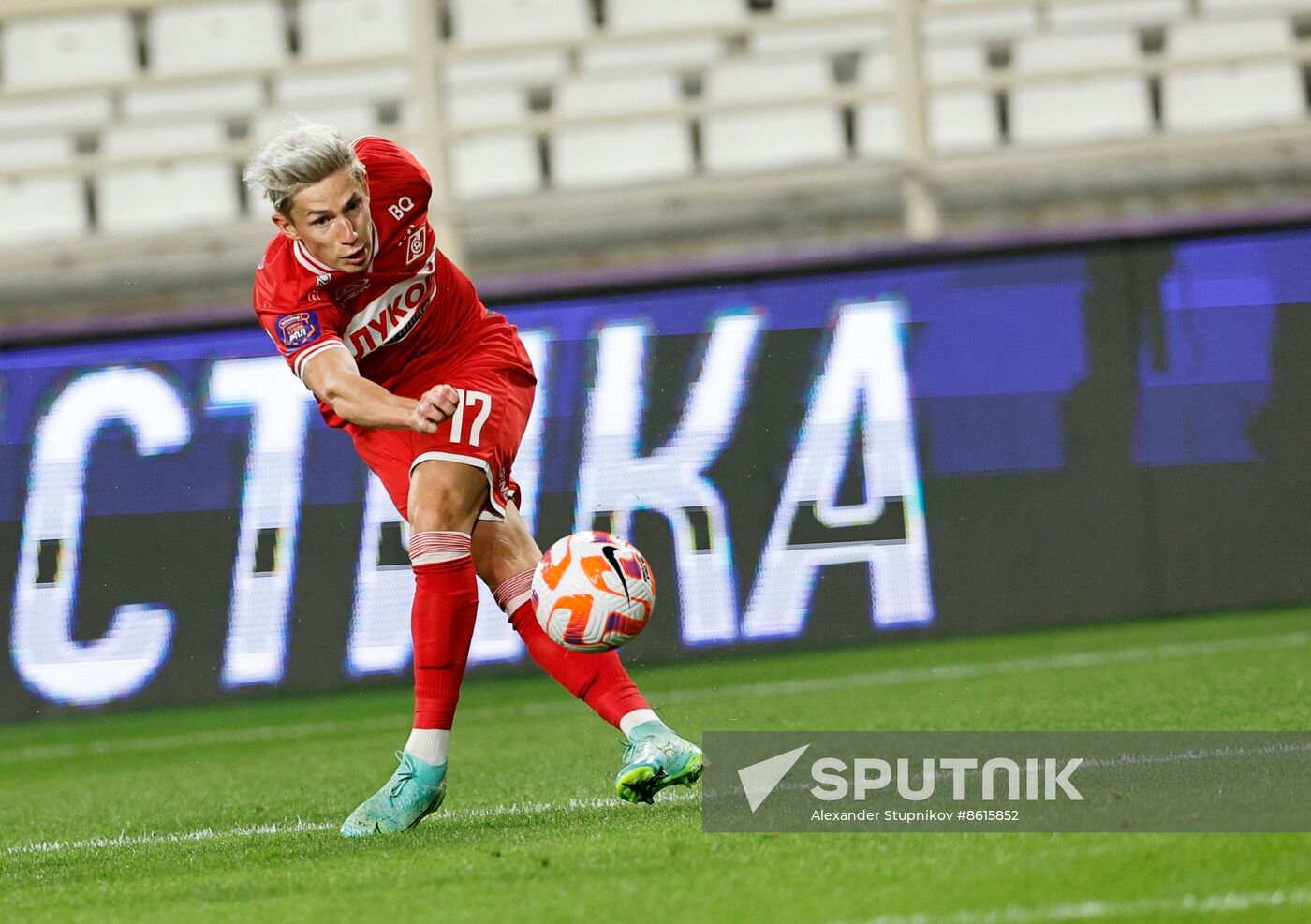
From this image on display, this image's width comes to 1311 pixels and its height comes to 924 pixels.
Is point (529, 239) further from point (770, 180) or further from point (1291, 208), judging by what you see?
point (1291, 208)

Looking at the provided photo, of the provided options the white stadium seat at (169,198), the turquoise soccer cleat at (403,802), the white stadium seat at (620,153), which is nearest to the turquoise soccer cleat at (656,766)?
the turquoise soccer cleat at (403,802)

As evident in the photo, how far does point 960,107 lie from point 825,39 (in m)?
0.97

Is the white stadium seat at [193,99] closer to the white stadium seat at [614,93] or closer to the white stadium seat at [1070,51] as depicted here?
the white stadium seat at [614,93]

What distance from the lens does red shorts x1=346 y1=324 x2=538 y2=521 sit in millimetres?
4051

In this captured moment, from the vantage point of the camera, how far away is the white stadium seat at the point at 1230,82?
10.5m

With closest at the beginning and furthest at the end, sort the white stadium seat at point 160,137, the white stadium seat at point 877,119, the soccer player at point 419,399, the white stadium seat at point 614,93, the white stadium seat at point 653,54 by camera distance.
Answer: the soccer player at point 419,399 → the white stadium seat at point 877,119 → the white stadium seat at point 614,93 → the white stadium seat at point 160,137 → the white stadium seat at point 653,54

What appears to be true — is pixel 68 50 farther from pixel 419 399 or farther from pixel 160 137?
pixel 419 399

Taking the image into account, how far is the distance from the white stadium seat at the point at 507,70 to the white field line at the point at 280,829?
7190mm

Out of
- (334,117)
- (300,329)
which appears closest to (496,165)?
(334,117)

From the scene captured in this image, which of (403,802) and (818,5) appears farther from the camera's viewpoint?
(818,5)

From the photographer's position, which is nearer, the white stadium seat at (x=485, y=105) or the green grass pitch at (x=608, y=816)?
the green grass pitch at (x=608, y=816)

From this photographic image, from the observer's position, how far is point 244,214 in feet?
35.2

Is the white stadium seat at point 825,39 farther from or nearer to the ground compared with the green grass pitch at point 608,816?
farther from the ground

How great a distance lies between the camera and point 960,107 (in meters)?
10.7
